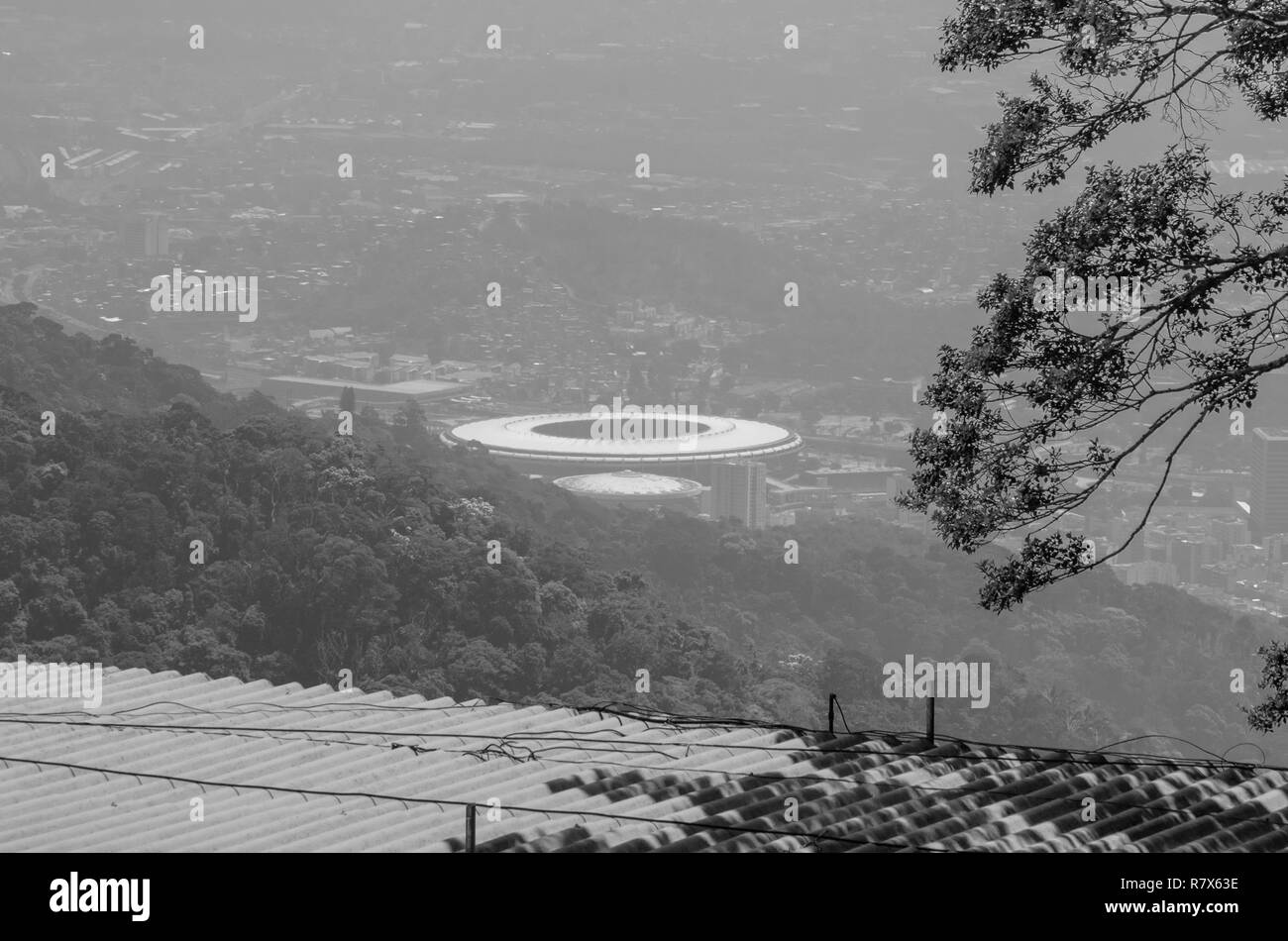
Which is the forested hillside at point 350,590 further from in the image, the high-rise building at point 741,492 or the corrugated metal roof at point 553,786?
the high-rise building at point 741,492

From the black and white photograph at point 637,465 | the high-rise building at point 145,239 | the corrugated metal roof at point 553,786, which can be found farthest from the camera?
the high-rise building at point 145,239

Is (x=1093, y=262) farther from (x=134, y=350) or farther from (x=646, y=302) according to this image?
(x=646, y=302)

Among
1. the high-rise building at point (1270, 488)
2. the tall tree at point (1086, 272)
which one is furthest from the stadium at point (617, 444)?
the tall tree at point (1086, 272)

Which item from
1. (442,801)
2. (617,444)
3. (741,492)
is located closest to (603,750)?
(442,801)

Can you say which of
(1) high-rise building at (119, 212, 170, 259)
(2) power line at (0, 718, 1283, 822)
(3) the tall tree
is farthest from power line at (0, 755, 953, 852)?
(1) high-rise building at (119, 212, 170, 259)

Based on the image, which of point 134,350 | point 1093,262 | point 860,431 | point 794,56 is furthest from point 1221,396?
point 794,56

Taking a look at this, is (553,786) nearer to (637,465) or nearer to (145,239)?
Result: (637,465)
